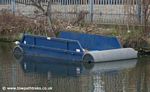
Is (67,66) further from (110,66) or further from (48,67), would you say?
(110,66)

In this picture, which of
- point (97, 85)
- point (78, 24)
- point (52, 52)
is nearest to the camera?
point (97, 85)

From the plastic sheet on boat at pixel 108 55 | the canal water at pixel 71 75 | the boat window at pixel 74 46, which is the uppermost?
the boat window at pixel 74 46

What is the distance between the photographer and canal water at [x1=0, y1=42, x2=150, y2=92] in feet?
44.6

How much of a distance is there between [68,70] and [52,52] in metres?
2.69

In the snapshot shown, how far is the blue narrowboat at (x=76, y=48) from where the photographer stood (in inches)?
719

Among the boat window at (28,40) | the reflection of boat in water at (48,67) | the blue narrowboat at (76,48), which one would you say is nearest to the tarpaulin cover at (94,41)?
the blue narrowboat at (76,48)

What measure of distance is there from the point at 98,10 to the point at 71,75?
9601mm

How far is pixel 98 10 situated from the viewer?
81.8ft

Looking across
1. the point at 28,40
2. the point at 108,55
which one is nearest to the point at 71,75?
the point at 108,55

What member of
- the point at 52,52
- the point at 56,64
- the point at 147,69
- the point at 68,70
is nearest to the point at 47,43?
the point at 52,52

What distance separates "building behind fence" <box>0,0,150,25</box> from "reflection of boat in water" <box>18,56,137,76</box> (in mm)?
4919

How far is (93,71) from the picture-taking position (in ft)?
54.2

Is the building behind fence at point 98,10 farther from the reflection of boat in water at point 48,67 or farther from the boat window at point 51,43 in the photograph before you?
the reflection of boat in water at point 48,67

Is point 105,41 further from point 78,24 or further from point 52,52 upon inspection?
point 78,24
